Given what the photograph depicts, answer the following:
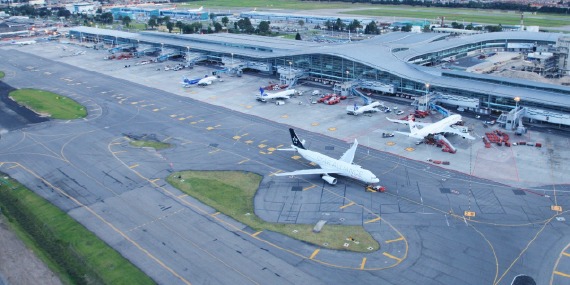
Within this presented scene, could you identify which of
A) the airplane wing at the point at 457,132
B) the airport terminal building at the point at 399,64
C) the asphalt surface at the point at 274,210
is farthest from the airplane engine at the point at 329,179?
the airport terminal building at the point at 399,64

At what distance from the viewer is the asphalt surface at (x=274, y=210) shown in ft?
168

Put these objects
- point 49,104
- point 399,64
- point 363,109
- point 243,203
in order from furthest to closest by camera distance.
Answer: point 399,64 → point 49,104 → point 363,109 → point 243,203

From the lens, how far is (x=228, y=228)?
6016 centimetres

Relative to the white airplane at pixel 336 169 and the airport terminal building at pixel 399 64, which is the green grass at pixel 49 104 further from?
the white airplane at pixel 336 169

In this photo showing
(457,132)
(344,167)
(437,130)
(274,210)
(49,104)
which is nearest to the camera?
(274,210)

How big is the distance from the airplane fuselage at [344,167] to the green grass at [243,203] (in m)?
9.23

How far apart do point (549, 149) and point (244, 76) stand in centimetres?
9037

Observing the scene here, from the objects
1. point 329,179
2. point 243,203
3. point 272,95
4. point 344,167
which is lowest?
point 243,203

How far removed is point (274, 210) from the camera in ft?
211

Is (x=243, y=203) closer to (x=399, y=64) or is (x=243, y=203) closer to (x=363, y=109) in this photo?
(x=363, y=109)

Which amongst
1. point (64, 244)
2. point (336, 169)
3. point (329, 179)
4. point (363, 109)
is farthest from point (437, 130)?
point (64, 244)

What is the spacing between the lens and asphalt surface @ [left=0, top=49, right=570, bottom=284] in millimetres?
51188

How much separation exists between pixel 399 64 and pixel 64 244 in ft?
299

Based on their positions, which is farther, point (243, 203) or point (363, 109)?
point (363, 109)
